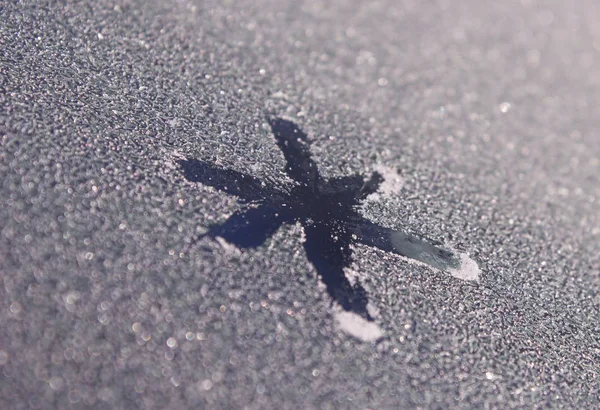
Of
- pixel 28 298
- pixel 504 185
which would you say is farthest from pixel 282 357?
pixel 504 185

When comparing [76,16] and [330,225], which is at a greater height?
[76,16]

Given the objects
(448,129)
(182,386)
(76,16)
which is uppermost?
(76,16)

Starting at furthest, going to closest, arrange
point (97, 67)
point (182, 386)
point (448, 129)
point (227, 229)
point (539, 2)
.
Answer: point (539, 2)
point (448, 129)
point (97, 67)
point (227, 229)
point (182, 386)

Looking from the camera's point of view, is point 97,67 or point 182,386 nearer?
point 182,386

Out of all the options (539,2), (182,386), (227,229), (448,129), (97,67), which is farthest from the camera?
(539,2)

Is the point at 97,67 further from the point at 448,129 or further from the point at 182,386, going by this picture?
the point at 448,129
